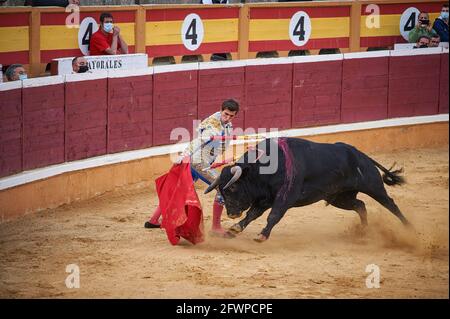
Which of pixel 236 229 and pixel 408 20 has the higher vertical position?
pixel 408 20

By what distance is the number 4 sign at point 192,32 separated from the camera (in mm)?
12034

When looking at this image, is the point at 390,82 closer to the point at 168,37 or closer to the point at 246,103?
the point at 246,103

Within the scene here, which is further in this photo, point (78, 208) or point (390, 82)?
point (390, 82)

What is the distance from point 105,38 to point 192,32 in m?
1.47

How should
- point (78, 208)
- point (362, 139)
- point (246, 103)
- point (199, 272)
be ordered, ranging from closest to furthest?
1. point (199, 272)
2. point (78, 208)
3. point (246, 103)
4. point (362, 139)

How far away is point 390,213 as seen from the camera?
31.4 ft

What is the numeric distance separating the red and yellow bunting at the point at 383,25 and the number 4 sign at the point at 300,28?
0.87m

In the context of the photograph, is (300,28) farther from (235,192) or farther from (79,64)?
(235,192)

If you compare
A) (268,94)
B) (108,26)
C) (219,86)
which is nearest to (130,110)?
(108,26)

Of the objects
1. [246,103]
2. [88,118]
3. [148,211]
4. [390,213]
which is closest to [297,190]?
[390,213]

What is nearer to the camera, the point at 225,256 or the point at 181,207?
the point at 225,256

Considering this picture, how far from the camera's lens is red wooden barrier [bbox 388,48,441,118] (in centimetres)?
1373

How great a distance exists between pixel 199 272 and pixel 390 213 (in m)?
2.45

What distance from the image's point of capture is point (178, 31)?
11961mm
